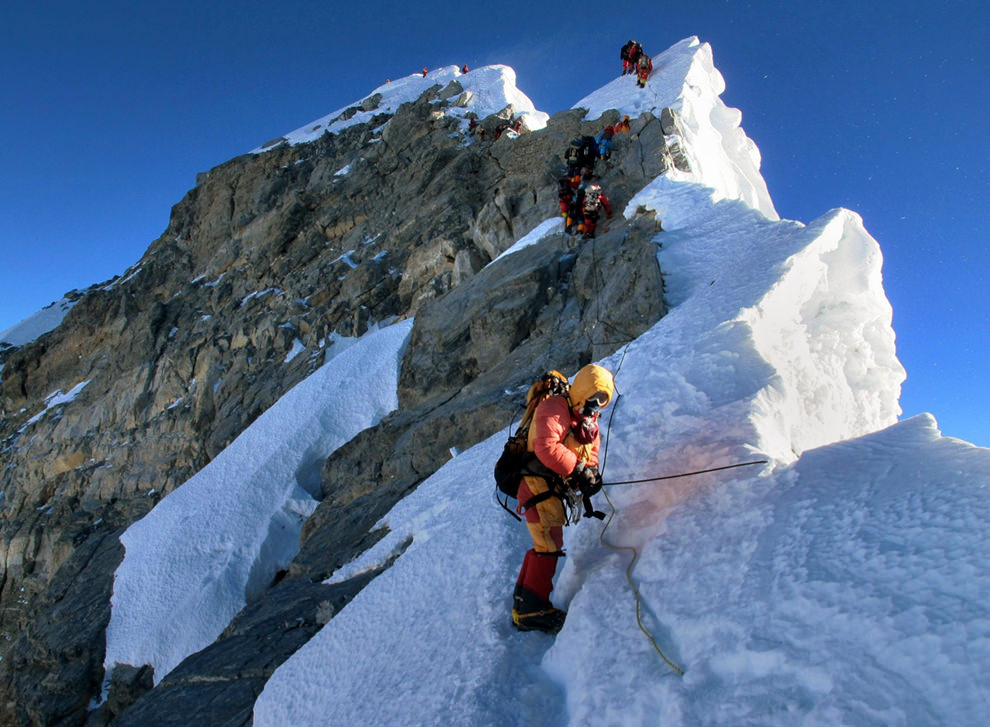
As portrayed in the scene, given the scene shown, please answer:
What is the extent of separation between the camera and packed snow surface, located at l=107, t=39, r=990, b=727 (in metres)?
2.25

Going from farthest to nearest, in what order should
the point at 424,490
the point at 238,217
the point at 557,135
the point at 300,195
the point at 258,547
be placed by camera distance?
1. the point at 238,217
2. the point at 300,195
3. the point at 557,135
4. the point at 258,547
5. the point at 424,490

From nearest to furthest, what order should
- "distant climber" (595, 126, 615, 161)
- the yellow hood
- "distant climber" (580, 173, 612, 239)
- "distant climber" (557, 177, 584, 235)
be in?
the yellow hood < "distant climber" (580, 173, 612, 239) < "distant climber" (557, 177, 584, 235) < "distant climber" (595, 126, 615, 161)

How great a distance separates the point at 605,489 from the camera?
4.59 metres

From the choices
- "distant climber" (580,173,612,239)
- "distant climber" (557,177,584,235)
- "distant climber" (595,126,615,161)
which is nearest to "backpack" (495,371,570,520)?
"distant climber" (580,173,612,239)

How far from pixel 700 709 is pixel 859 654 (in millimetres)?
700

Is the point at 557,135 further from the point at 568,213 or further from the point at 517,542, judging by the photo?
the point at 517,542

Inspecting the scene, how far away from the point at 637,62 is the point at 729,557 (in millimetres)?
23769

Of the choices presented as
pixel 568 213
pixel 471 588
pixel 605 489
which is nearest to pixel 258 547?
pixel 471 588

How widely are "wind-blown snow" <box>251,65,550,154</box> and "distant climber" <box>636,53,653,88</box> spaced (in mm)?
4997

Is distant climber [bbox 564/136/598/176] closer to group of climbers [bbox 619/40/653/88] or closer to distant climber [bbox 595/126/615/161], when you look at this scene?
distant climber [bbox 595/126/615/161]

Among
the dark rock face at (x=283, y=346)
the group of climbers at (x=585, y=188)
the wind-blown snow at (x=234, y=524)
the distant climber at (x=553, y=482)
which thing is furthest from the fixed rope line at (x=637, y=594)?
the group of climbers at (x=585, y=188)

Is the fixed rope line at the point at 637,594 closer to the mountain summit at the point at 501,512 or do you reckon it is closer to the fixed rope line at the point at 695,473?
the mountain summit at the point at 501,512

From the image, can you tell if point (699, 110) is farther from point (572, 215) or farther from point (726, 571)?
point (726, 571)

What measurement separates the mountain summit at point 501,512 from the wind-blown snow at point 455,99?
1.88m
